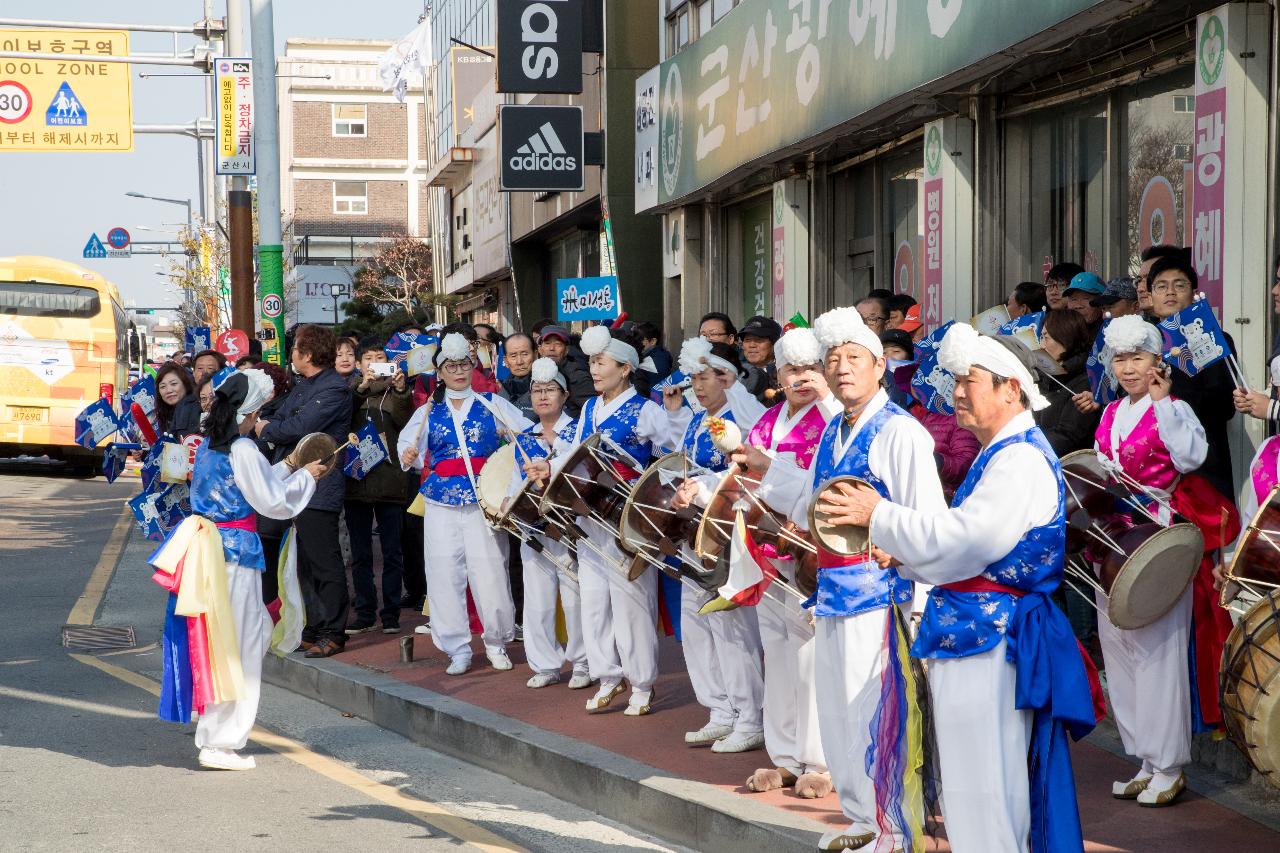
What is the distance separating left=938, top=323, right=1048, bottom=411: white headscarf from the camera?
448 centimetres

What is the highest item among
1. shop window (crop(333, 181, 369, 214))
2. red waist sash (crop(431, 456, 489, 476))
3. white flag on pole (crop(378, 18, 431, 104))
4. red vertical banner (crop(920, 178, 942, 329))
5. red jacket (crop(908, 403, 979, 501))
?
shop window (crop(333, 181, 369, 214))

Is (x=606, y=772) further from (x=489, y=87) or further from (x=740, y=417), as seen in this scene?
(x=489, y=87)

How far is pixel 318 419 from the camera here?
10.0m

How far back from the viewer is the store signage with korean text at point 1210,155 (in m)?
7.88

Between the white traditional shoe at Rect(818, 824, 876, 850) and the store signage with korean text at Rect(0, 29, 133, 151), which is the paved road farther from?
the store signage with korean text at Rect(0, 29, 133, 151)

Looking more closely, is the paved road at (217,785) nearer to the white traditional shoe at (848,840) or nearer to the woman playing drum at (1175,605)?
the white traditional shoe at (848,840)

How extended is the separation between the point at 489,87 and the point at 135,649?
69.0ft

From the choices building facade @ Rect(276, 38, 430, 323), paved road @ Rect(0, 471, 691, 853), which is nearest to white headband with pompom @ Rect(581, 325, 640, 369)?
paved road @ Rect(0, 471, 691, 853)

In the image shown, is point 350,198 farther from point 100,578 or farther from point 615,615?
point 615,615

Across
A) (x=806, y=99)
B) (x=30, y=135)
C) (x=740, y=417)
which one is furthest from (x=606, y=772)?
(x=30, y=135)

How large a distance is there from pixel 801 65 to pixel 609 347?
224 inches

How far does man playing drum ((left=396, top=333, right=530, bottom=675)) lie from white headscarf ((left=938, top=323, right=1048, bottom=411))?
16.8ft

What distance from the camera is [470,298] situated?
38.2 m

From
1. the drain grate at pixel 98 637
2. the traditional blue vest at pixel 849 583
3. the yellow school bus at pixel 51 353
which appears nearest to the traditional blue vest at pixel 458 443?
the drain grate at pixel 98 637
